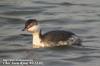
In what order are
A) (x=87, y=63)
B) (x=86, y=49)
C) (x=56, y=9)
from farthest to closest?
(x=56, y=9)
(x=86, y=49)
(x=87, y=63)

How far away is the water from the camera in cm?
1931

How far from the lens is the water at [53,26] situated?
19312 millimetres

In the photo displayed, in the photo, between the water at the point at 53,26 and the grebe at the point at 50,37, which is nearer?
the water at the point at 53,26

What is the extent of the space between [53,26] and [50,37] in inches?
126

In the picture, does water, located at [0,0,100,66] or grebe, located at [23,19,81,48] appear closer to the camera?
water, located at [0,0,100,66]

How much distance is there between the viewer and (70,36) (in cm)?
2009

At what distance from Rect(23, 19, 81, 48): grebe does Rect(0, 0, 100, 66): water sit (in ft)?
0.61

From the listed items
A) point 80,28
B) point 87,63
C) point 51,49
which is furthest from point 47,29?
point 87,63

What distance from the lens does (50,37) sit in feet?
66.0

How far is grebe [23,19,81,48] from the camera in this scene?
20078 mm

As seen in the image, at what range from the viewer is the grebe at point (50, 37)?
2008 centimetres

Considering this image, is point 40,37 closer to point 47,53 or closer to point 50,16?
point 47,53

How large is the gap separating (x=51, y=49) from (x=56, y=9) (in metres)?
5.97

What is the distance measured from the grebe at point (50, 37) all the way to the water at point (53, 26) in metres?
0.19
